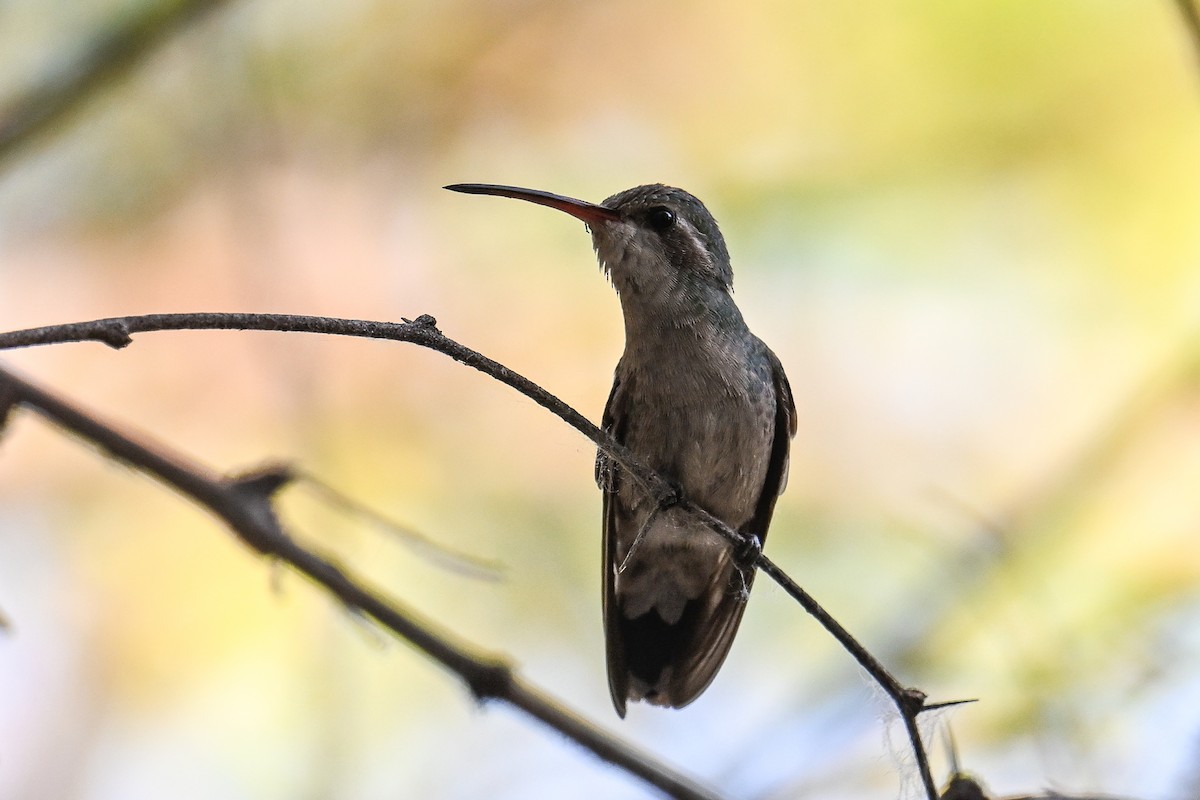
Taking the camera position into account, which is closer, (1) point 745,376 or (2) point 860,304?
(1) point 745,376

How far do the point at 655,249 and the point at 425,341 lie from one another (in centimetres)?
195

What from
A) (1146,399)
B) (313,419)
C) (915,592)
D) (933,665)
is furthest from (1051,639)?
(313,419)

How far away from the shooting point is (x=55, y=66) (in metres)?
3.21

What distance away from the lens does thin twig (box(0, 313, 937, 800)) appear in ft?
4.72

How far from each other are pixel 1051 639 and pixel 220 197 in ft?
11.2

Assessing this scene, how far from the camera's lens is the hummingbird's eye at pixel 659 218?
141 inches

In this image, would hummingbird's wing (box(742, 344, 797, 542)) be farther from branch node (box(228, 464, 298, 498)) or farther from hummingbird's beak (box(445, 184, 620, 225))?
branch node (box(228, 464, 298, 498))

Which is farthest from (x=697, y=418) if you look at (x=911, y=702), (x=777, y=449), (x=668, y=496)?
(x=911, y=702)

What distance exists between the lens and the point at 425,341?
168 cm

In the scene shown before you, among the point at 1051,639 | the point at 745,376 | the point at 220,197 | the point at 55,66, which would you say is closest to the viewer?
the point at 55,66

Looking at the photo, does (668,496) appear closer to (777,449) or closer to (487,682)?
(777,449)

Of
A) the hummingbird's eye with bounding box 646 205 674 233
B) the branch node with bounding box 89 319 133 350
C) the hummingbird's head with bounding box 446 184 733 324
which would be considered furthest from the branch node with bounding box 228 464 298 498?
the hummingbird's eye with bounding box 646 205 674 233

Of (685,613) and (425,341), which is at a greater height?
(685,613)

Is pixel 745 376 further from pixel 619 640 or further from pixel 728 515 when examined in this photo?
pixel 619 640
